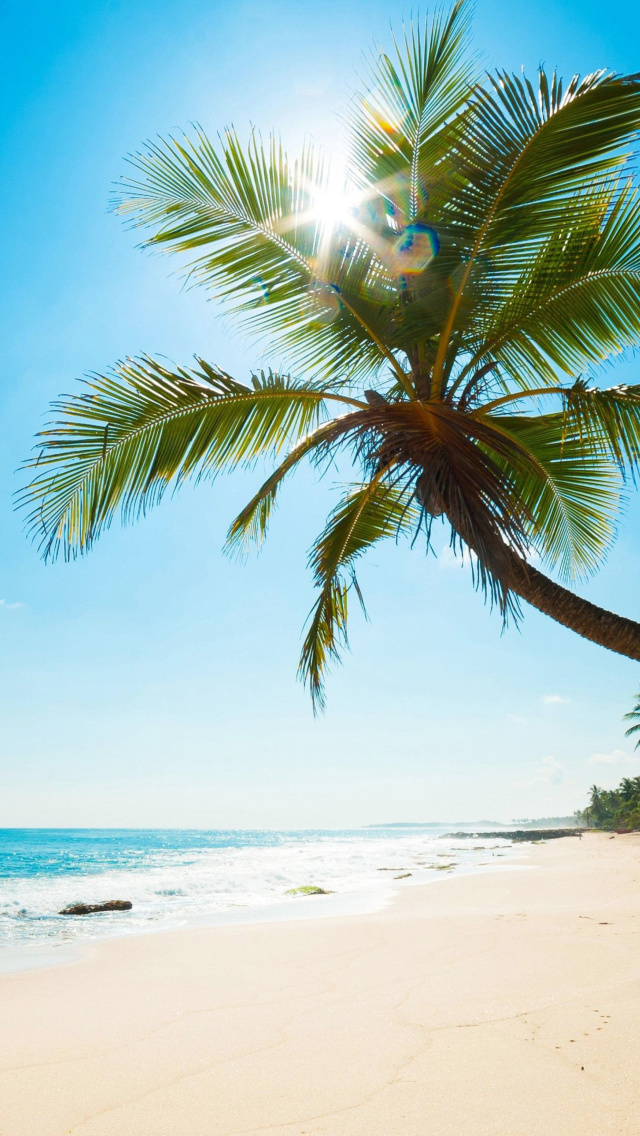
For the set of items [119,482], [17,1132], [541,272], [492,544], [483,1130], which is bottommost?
[17,1132]

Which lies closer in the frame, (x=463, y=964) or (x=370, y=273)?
(x=370, y=273)

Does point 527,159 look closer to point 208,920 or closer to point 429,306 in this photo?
point 429,306

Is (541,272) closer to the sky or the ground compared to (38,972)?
closer to the sky

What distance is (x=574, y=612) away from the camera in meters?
3.54

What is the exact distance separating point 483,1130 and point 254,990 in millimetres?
3040

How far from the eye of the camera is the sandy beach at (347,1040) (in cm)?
254

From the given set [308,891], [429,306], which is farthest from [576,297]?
[308,891]

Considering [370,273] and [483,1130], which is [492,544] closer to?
[370,273]

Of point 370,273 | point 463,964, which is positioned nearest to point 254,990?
point 463,964

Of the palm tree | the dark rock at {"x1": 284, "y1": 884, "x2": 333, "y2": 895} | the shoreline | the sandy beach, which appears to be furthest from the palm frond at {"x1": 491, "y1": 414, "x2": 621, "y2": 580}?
the dark rock at {"x1": 284, "y1": 884, "x2": 333, "y2": 895}

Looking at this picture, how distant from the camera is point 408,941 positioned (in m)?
6.46

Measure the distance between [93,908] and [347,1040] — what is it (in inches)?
488

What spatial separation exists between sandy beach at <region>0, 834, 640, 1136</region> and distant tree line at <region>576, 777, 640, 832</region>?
134 feet

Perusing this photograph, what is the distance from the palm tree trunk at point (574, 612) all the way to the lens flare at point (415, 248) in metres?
1.68
